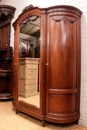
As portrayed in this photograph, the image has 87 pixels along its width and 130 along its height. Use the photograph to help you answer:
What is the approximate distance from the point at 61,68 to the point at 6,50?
7.98ft

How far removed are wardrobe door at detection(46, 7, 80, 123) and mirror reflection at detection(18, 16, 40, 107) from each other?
25 centimetres

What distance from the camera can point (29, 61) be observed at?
2.71 m

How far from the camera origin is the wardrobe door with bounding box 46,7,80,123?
2.28m

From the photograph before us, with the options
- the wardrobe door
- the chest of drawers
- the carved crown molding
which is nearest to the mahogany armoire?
the wardrobe door

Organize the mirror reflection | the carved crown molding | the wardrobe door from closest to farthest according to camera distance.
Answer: the wardrobe door → the mirror reflection → the carved crown molding

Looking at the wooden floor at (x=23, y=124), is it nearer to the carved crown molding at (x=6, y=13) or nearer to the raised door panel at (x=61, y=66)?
the raised door panel at (x=61, y=66)

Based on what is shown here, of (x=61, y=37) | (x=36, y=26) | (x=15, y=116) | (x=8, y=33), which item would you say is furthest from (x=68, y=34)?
(x=8, y=33)

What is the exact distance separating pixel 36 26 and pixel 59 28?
1.52 feet

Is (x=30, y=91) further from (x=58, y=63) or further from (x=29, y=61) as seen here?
(x=58, y=63)

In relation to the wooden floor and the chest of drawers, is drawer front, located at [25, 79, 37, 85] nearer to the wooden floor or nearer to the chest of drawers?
the chest of drawers

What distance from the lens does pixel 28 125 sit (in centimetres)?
238

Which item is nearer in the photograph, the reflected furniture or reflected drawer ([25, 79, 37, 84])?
reflected drawer ([25, 79, 37, 84])

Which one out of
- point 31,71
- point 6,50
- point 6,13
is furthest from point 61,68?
point 6,13

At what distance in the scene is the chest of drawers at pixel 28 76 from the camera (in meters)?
2.57
